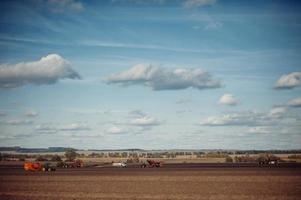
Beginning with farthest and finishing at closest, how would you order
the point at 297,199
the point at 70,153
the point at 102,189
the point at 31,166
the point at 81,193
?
the point at 70,153 → the point at 31,166 → the point at 102,189 → the point at 81,193 → the point at 297,199

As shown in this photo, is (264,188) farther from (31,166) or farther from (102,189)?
(31,166)

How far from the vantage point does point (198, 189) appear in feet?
120

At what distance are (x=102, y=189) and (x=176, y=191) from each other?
21.6 feet

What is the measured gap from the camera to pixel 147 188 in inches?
1503

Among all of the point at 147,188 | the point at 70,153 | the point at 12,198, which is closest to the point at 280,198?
the point at 147,188

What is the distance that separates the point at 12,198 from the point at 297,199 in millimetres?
18548

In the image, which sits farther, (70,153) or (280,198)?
(70,153)

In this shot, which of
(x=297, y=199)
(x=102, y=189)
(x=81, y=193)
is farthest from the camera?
(x=102, y=189)

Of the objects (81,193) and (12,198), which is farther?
(81,193)

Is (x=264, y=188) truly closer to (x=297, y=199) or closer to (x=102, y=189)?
(x=297, y=199)

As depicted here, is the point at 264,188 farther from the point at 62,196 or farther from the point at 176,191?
the point at 62,196

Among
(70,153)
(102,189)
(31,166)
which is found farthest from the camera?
(70,153)

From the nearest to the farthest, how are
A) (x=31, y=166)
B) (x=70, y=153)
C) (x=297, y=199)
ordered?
(x=297, y=199)
(x=31, y=166)
(x=70, y=153)

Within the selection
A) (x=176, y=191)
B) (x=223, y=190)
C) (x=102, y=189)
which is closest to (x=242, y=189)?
(x=223, y=190)
